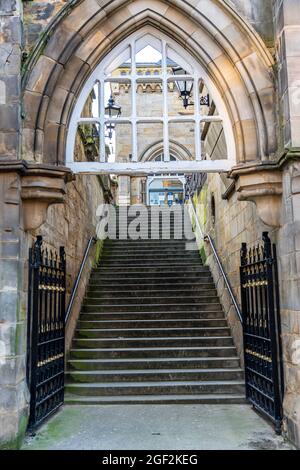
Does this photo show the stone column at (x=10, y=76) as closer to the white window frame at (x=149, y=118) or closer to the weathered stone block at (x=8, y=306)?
the white window frame at (x=149, y=118)

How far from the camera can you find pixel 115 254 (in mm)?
10844

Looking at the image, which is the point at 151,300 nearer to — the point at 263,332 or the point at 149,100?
the point at 263,332

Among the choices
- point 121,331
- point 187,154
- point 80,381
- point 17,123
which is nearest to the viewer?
point 17,123

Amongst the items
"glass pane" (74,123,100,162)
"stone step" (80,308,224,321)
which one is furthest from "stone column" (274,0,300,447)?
"glass pane" (74,123,100,162)

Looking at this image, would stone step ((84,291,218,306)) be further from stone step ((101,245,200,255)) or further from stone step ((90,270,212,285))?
stone step ((101,245,200,255))

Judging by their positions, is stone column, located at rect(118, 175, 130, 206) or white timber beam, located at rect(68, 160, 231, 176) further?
stone column, located at rect(118, 175, 130, 206)

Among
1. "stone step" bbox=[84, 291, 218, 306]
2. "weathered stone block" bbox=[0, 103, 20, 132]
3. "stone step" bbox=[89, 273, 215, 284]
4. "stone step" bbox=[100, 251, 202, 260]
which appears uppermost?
"weathered stone block" bbox=[0, 103, 20, 132]

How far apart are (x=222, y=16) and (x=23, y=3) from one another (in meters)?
1.95

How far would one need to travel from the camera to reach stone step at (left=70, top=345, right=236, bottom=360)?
21.9ft

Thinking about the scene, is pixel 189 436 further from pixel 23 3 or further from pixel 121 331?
pixel 23 3

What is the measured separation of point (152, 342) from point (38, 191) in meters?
3.59

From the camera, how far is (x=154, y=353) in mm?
6672

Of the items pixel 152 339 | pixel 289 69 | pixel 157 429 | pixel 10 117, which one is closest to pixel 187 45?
pixel 289 69
